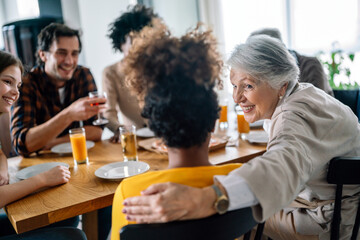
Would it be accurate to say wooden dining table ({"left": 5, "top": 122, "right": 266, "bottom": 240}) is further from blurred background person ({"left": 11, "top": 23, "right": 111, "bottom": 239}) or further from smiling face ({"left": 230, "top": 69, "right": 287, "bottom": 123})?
smiling face ({"left": 230, "top": 69, "right": 287, "bottom": 123})

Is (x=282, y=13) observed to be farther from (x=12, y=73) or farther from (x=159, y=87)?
(x=159, y=87)

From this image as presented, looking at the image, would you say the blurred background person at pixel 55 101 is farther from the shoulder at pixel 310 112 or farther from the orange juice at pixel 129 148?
the shoulder at pixel 310 112

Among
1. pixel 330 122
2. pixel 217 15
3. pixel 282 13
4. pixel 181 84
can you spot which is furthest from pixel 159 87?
pixel 217 15

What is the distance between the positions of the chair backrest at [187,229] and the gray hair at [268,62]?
2.13ft

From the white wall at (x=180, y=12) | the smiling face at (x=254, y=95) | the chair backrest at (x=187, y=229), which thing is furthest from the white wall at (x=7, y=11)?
the chair backrest at (x=187, y=229)

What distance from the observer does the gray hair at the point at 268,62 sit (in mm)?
1268

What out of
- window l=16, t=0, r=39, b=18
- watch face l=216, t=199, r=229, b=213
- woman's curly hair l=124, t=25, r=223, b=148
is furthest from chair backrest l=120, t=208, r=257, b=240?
window l=16, t=0, r=39, b=18

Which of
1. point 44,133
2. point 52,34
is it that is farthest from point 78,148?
point 52,34

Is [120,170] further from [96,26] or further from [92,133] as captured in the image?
[96,26]

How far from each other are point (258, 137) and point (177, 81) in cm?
114

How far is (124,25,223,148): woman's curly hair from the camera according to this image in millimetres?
817

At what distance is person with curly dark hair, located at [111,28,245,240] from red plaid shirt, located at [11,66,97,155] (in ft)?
4.14

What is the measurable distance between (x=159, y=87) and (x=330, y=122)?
24.1 inches

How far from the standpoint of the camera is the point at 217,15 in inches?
174
